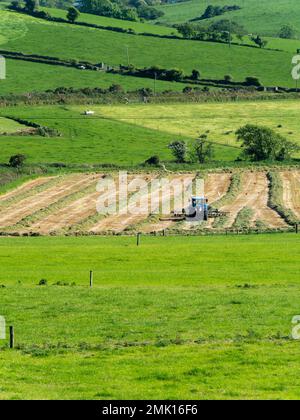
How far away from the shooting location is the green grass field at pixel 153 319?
33.3 meters

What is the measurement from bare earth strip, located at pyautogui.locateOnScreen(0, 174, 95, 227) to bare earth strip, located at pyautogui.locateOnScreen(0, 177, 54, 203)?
1.72m

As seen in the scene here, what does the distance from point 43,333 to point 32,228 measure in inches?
1632

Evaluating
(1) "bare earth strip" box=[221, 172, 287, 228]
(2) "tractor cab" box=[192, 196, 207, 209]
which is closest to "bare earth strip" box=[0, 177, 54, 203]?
(2) "tractor cab" box=[192, 196, 207, 209]

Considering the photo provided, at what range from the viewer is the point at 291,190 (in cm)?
10406

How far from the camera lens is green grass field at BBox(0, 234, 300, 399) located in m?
33.3

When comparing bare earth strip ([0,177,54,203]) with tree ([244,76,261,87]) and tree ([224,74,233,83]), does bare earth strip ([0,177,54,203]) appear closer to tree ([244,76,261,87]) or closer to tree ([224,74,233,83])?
tree ([244,76,261,87])

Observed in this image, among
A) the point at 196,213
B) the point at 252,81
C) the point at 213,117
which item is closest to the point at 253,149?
the point at 213,117

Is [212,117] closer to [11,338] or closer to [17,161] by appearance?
[17,161]

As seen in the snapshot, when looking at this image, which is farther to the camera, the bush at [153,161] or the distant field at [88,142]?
the distant field at [88,142]

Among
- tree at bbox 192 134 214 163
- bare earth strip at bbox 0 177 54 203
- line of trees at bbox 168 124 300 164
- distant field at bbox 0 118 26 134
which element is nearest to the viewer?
bare earth strip at bbox 0 177 54 203

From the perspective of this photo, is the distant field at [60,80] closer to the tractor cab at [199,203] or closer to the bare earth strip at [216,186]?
the bare earth strip at [216,186]

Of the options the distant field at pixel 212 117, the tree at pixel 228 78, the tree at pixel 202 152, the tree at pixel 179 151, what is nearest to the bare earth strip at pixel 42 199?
the tree at pixel 179 151

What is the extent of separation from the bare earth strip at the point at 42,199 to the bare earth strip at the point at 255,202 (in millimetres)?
15514

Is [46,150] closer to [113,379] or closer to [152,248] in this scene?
[152,248]
